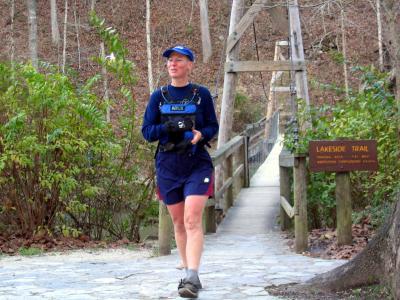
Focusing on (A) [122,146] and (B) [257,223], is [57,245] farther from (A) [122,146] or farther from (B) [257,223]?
(B) [257,223]

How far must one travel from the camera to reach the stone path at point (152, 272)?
4.82 m

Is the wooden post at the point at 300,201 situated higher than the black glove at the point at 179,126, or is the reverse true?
the black glove at the point at 179,126

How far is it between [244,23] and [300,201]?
5109mm

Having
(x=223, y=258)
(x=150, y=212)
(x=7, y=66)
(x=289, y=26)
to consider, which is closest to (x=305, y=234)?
(x=223, y=258)

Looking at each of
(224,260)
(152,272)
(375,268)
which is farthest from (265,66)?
(375,268)

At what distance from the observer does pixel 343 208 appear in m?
6.92

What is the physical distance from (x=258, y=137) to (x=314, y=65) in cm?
1433

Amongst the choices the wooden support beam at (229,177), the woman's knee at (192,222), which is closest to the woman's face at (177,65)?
the woman's knee at (192,222)

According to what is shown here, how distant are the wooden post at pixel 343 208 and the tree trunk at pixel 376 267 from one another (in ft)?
7.29

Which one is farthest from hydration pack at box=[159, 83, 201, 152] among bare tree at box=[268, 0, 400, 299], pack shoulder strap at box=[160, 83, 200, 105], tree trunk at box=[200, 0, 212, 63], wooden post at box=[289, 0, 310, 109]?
tree trunk at box=[200, 0, 212, 63]

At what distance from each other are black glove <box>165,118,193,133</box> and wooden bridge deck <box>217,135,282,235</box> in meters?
4.64

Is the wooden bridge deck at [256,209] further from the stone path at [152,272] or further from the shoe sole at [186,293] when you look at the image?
the shoe sole at [186,293]

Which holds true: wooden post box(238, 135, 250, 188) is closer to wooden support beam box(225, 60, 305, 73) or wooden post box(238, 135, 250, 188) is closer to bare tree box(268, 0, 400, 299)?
wooden support beam box(225, 60, 305, 73)

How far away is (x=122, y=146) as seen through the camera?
27.1 ft
